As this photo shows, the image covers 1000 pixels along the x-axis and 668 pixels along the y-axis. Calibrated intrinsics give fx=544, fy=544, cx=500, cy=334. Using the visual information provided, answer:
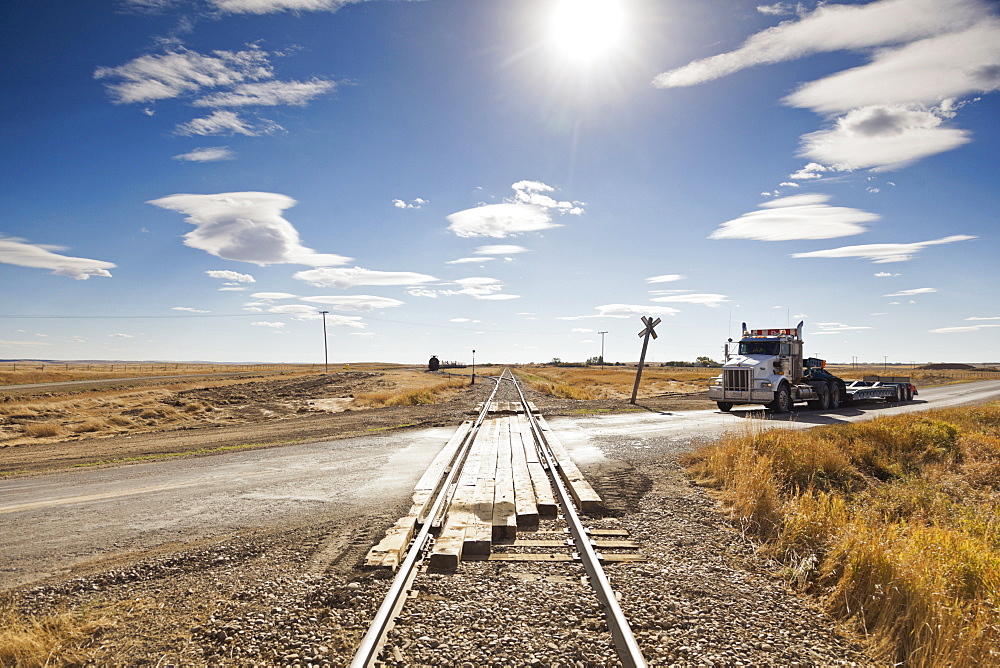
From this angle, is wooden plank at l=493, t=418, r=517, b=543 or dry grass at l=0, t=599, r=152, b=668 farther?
wooden plank at l=493, t=418, r=517, b=543

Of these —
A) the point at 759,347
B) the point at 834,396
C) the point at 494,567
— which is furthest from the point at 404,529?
the point at 834,396

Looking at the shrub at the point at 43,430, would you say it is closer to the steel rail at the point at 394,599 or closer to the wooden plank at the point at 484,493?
the wooden plank at the point at 484,493

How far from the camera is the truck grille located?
21.5 m

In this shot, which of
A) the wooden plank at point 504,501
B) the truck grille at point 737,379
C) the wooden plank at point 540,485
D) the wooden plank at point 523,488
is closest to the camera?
the wooden plank at point 504,501

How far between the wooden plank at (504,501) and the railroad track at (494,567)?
0.6 inches

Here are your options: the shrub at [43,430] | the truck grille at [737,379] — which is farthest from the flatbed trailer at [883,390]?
the shrub at [43,430]

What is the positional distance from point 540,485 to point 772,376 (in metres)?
16.1

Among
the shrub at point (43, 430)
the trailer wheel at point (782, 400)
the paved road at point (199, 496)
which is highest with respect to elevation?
the trailer wheel at point (782, 400)

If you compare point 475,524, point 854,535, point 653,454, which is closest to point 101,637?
point 475,524

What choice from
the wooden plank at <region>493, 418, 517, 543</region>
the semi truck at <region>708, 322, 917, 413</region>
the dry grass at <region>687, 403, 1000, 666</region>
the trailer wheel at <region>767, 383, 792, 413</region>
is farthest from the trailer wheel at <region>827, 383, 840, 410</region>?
the wooden plank at <region>493, 418, 517, 543</region>

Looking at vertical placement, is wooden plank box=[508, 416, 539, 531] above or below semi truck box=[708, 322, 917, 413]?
below

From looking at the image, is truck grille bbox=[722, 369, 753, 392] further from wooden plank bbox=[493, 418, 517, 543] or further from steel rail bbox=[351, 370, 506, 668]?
steel rail bbox=[351, 370, 506, 668]

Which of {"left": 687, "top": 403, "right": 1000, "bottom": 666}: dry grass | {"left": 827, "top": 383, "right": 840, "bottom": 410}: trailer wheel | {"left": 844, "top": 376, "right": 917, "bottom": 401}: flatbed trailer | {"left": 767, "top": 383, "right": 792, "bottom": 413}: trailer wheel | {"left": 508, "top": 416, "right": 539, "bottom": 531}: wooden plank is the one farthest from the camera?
{"left": 844, "top": 376, "right": 917, "bottom": 401}: flatbed trailer

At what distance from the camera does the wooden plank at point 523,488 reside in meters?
7.11
